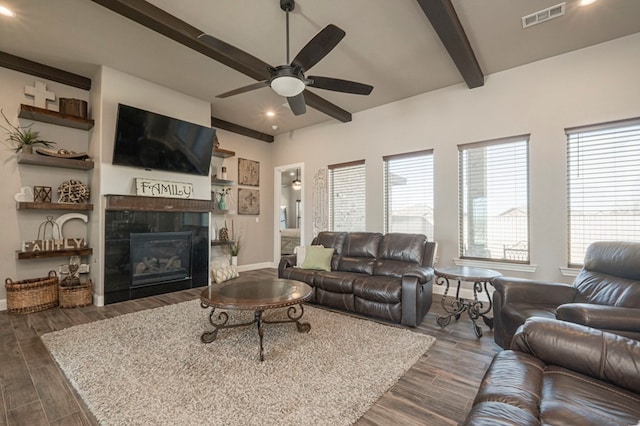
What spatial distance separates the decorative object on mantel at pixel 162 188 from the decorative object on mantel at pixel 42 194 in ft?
3.58

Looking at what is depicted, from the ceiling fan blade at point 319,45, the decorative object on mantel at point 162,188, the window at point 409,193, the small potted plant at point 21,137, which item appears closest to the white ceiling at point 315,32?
the ceiling fan blade at point 319,45

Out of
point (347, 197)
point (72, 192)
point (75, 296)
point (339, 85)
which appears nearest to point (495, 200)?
point (347, 197)

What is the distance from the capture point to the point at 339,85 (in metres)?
2.99

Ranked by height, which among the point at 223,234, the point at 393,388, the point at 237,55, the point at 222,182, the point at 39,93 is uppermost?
the point at 39,93

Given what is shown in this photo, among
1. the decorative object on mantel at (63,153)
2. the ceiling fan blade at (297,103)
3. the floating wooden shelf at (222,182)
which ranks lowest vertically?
the floating wooden shelf at (222,182)

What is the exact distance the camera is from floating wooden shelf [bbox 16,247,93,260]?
12.0 feet

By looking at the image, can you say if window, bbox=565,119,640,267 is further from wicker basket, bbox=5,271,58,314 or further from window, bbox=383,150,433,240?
wicker basket, bbox=5,271,58,314

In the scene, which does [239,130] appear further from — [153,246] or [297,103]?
[297,103]

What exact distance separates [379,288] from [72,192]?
4407 mm

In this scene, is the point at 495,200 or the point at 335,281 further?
the point at 495,200

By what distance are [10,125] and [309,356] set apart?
189 inches

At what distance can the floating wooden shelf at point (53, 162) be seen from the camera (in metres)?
3.69

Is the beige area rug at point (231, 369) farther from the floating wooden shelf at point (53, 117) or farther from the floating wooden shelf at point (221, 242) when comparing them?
the floating wooden shelf at point (53, 117)

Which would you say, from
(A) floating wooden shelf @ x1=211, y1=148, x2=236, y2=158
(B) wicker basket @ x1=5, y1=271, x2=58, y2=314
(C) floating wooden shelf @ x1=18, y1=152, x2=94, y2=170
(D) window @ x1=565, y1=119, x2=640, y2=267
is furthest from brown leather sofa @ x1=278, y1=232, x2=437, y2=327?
(C) floating wooden shelf @ x1=18, y1=152, x2=94, y2=170
